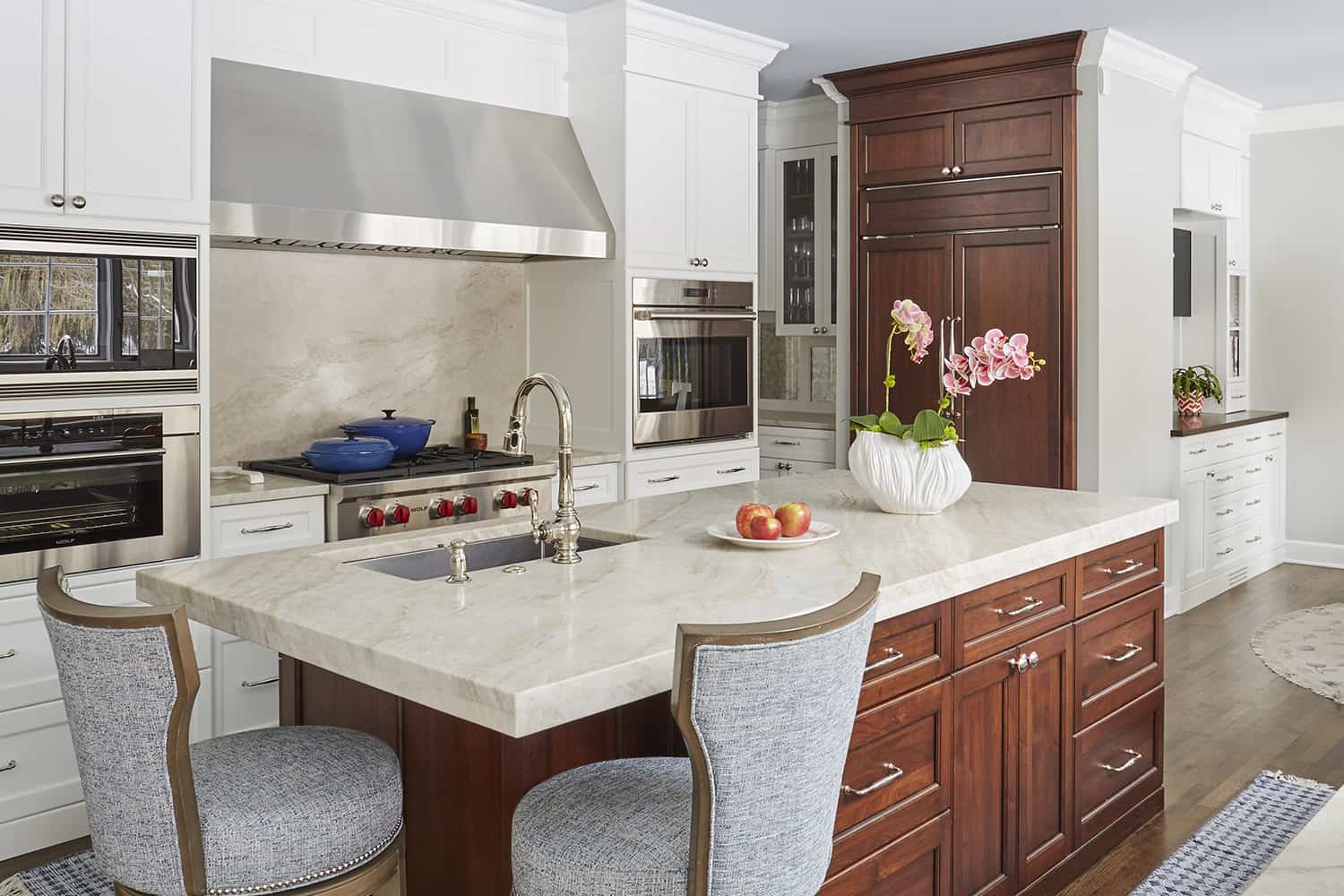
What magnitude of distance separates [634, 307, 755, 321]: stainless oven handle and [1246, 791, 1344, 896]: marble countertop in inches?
143

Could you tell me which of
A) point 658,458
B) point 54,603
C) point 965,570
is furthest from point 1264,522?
point 54,603

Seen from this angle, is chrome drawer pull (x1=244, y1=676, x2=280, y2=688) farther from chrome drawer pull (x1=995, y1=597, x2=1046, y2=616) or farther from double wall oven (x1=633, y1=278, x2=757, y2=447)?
chrome drawer pull (x1=995, y1=597, x2=1046, y2=616)

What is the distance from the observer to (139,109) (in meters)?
3.17

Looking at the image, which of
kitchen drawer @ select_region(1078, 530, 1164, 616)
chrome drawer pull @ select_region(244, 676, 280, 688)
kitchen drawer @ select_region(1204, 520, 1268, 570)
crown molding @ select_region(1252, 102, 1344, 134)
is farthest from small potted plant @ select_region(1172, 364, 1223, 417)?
chrome drawer pull @ select_region(244, 676, 280, 688)

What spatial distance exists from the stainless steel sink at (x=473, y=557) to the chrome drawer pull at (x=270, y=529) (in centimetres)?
118

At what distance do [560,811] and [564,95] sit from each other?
142 inches

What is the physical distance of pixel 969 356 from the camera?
301cm

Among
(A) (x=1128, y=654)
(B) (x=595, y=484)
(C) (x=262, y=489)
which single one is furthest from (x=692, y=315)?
(A) (x=1128, y=654)

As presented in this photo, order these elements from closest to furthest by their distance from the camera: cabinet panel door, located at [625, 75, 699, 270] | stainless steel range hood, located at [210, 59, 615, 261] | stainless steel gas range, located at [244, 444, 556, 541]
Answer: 1. stainless steel range hood, located at [210, 59, 615, 261]
2. stainless steel gas range, located at [244, 444, 556, 541]
3. cabinet panel door, located at [625, 75, 699, 270]

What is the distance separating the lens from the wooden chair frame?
58.7 inches

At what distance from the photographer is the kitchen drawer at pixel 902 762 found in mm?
2230

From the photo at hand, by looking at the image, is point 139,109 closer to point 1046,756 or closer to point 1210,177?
point 1046,756

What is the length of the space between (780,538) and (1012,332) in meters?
3.03

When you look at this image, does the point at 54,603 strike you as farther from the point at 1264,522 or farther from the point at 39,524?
the point at 1264,522
